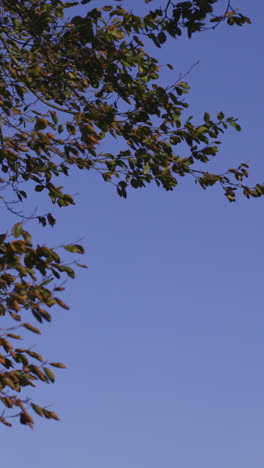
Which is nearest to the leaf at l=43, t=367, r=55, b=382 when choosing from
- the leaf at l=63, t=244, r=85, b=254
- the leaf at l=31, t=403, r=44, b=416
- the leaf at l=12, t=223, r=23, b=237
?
the leaf at l=31, t=403, r=44, b=416

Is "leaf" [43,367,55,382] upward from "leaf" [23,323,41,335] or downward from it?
downward

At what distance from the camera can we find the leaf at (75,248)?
7949 mm

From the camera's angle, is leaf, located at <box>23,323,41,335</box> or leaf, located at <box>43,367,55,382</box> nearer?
leaf, located at <box>23,323,41,335</box>

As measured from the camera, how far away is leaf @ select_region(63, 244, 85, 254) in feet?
26.1

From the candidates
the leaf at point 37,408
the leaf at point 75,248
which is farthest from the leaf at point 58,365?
the leaf at point 75,248

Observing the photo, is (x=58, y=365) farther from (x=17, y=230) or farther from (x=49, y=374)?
(x=17, y=230)

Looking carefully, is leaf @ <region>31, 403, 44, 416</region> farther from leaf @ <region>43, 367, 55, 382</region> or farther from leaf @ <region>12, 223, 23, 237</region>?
leaf @ <region>12, 223, 23, 237</region>

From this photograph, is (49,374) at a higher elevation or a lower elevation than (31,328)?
lower

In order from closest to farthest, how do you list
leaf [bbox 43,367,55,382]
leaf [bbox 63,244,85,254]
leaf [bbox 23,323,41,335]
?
leaf [bbox 23,323,41,335] → leaf [bbox 43,367,55,382] → leaf [bbox 63,244,85,254]

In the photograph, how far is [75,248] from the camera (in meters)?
7.97

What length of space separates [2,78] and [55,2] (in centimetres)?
136

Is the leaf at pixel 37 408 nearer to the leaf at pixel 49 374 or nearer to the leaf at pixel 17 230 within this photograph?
the leaf at pixel 49 374

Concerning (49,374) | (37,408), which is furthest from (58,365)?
(37,408)

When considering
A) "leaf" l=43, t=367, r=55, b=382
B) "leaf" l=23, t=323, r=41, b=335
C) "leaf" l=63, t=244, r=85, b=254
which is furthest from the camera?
"leaf" l=63, t=244, r=85, b=254
